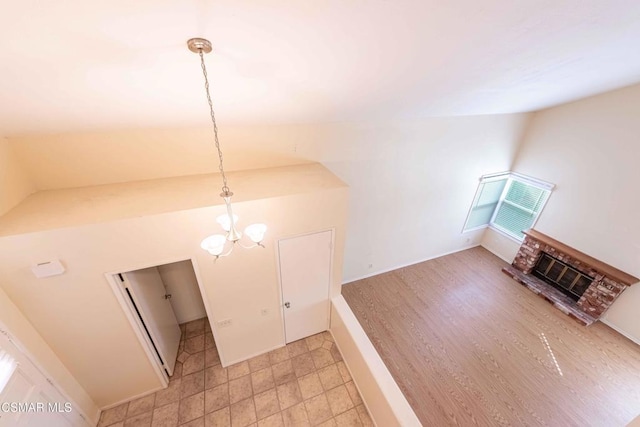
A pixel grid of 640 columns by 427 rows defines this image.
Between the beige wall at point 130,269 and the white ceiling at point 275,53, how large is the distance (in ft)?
2.94

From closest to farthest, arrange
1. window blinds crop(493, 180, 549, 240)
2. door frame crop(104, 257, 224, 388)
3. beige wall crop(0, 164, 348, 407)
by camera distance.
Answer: beige wall crop(0, 164, 348, 407) → door frame crop(104, 257, 224, 388) → window blinds crop(493, 180, 549, 240)

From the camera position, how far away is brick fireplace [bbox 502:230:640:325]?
3691 millimetres

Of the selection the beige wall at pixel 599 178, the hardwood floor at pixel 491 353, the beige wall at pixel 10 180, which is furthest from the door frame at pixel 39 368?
the beige wall at pixel 599 178

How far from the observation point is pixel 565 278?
427 cm

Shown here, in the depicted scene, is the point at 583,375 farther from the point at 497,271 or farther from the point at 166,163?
the point at 166,163

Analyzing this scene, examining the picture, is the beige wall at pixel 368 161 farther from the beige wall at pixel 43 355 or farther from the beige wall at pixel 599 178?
the beige wall at pixel 43 355

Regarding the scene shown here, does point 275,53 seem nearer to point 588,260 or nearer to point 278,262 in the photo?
point 278,262

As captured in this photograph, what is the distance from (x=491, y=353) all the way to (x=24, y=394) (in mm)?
5034

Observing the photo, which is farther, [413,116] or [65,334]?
[413,116]

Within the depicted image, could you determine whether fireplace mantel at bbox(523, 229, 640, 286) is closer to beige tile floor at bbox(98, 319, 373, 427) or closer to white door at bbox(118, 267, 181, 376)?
beige tile floor at bbox(98, 319, 373, 427)

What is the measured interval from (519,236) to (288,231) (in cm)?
501

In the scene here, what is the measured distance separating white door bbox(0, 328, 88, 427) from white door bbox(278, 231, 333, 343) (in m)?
2.21

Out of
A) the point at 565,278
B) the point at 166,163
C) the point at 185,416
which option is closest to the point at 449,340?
the point at 565,278

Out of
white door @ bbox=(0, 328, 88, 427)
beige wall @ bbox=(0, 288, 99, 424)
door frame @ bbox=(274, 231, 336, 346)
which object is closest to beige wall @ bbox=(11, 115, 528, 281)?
door frame @ bbox=(274, 231, 336, 346)
